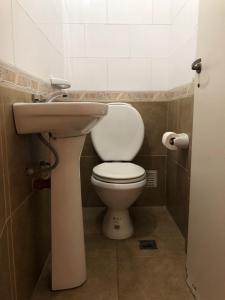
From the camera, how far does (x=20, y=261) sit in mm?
954

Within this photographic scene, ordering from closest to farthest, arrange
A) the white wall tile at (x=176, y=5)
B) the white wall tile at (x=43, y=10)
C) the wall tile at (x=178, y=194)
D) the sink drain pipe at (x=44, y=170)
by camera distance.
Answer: the sink drain pipe at (x=44, y=170), the white wall tile at (x=43, y=10), the wall tile at (x=178, y=194), the white wall tile at (x=176, y=5)

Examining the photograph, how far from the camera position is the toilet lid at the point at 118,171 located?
140 cm

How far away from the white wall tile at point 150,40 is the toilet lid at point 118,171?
91 centimetres

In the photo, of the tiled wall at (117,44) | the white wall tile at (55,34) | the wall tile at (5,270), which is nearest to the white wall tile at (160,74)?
the tiled wall at (117,44)

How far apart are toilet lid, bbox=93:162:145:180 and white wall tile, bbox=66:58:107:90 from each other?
2.22 feet

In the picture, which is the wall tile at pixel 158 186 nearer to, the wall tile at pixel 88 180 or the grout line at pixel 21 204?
the wall tile at pixel 88 180

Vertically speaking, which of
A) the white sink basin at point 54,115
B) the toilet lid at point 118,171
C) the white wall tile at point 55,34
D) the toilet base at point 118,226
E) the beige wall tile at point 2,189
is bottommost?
the toilet base at point 118,226

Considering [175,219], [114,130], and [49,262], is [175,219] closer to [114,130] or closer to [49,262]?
[114,130]

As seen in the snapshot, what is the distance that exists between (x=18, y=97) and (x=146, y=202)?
1.44m

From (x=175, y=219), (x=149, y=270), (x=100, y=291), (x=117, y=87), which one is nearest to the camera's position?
(x=100, y=291)

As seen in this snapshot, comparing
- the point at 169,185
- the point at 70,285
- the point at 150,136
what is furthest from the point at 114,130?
the point at 70,285

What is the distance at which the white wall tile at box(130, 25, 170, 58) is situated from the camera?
1867mm

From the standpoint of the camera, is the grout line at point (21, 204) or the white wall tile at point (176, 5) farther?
the white wall tile at point (176, 5)

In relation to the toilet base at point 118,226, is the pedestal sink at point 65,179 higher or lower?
higher
